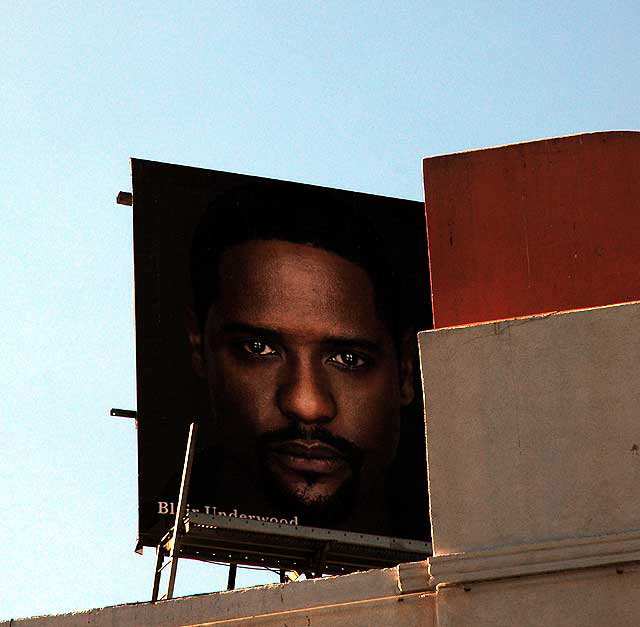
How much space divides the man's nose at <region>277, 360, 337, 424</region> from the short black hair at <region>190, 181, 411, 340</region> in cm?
111

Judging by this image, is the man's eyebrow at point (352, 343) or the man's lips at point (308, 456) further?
the man's eyebrow at point (352, 343)

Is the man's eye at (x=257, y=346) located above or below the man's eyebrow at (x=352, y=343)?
below

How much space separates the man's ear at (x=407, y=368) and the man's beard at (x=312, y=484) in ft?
3.12

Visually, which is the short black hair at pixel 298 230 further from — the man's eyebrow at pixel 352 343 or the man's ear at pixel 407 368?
the man's eyebrow at pixel 352 343

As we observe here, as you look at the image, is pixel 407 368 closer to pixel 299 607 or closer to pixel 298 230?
pixel 298 230

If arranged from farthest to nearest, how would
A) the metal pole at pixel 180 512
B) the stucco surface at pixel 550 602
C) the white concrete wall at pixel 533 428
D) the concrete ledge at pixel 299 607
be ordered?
1. the metal pole at pixel 180 512
2. the concrete ledge at pixel 299 607
3. the white concrete wall at pixel 533 428
4. the stucco surface at pixel 550 602

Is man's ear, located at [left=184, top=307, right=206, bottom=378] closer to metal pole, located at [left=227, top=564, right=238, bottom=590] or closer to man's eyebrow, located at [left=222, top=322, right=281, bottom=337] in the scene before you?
man's eyebrow, located at [left=222, top=322, right=281, bottom=337]

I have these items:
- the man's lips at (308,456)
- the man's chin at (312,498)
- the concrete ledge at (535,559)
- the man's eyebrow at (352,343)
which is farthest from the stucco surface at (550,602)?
the man's eyebrow at (352,343)

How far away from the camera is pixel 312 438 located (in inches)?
620

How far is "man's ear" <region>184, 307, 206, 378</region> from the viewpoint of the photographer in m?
15.6

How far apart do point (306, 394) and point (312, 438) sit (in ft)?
1.53

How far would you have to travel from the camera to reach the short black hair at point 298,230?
1620cm

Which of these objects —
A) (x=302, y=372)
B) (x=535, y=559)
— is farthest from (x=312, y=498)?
(x=535, y=559)

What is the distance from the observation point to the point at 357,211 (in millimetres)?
17438
